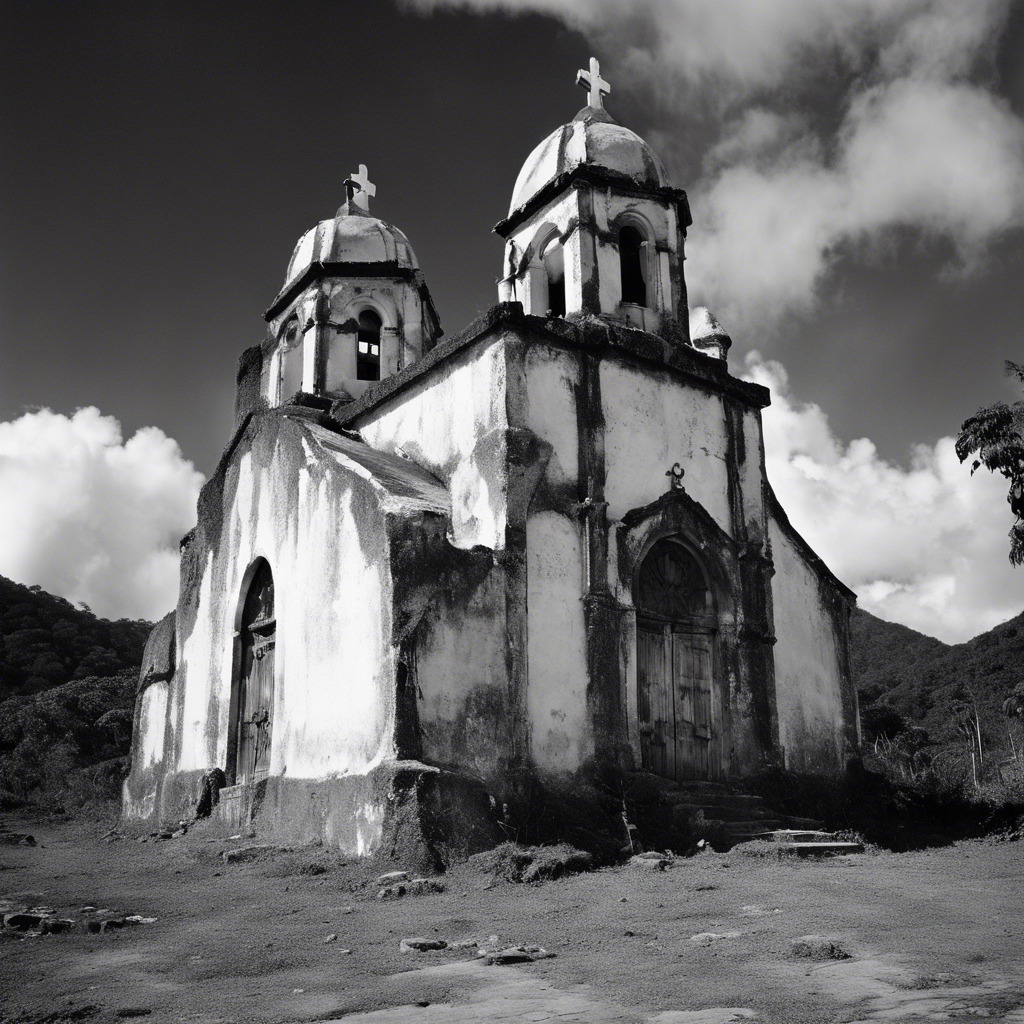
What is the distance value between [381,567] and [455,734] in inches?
67.6

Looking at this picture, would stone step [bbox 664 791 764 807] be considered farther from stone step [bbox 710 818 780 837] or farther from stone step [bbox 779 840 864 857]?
stone step [bbox 779 840 864 857]

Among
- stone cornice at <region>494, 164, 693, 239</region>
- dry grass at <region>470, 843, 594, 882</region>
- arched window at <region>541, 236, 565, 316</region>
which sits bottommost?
dry grass at <region>470, 843, 594, 882</region>

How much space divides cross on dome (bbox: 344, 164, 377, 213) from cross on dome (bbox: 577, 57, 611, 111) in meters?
4.96

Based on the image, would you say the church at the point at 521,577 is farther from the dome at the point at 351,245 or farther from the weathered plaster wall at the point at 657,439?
the dome at the point at 351,245

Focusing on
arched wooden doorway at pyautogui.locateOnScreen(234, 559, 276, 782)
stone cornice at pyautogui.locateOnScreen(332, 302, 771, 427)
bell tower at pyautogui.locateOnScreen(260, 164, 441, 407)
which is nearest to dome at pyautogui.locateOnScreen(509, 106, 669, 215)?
stone cornice at pyautogui.locateOnScreen(332, 302, 771, 427)

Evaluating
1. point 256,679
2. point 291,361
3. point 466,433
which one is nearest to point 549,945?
point 466,433

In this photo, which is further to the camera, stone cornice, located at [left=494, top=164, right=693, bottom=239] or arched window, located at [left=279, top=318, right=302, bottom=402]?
arched window, located at [left=279, top=318, right=302, bottom=402]

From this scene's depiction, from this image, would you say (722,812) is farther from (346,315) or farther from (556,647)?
(346,315)

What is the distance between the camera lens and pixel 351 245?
59.8 ft

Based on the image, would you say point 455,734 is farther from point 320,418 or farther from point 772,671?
point 320,418

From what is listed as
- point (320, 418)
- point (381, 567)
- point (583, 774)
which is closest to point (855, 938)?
point (583, 774)

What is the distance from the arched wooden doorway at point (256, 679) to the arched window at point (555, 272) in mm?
5024

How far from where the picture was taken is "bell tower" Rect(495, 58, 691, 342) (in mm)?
14086

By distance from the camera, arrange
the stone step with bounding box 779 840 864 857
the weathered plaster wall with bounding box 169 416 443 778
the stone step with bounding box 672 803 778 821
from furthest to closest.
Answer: the stone step with bounding box 672 803 778 821
the weathered plaster wall with bounding box 169 416 443 778
the stone step with bounding box 779 840 864 857
